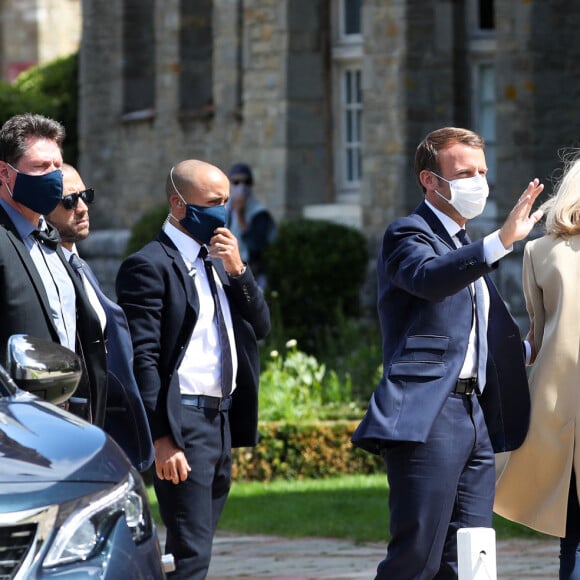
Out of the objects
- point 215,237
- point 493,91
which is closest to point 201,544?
point 215,237

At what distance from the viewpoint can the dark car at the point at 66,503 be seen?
4.64 m

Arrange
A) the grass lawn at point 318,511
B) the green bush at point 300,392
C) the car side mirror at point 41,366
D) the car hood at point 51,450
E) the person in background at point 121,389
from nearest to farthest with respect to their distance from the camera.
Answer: the car hood at point 51,450 → the car side mirror at point 41,366 → the person in background at point 121,389 → the grass lawn at point 318,511 → the green bush at point 300,392

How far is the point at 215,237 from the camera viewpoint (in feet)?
21.5

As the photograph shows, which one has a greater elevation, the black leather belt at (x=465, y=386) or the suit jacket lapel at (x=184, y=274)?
the suit jacket lapel at (x=184, y=274)

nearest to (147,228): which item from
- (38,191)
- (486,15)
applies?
(486,15)

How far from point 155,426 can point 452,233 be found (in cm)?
131

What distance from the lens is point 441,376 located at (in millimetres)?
6059

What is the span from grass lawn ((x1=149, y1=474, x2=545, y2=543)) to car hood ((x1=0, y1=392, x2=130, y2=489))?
477 centimetres

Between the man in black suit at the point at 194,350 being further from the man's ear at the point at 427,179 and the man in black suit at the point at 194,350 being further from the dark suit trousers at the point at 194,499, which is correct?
the man's ear at the point at 427,179

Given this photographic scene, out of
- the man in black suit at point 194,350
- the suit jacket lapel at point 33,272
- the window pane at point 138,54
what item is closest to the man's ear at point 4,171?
the suit jacket lapel at point 33,272

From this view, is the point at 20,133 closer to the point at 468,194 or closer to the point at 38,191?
the point at 38,191

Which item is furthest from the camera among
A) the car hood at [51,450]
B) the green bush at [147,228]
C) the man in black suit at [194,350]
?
the green bush at [147,228]

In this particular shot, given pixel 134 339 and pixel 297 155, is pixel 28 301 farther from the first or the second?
pixel 297 155

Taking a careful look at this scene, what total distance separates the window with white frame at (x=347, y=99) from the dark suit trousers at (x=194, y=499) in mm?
13296
